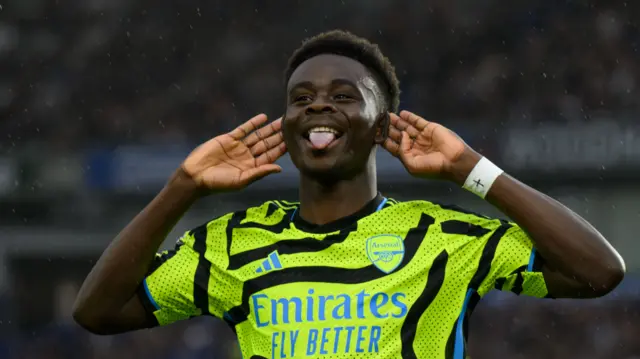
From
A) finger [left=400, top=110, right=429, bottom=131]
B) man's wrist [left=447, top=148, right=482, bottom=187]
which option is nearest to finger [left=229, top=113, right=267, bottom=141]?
finger [left=400, top=110, right=429, bottom=131]

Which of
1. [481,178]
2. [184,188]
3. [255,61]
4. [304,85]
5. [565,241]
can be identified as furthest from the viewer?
[255,61]

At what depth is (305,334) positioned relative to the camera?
11.2ft

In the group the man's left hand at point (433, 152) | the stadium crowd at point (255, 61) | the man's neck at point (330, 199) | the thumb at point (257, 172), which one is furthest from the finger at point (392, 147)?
the stadium crowd at point (255, 61)

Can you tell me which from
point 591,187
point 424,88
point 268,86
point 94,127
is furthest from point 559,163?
point 94,127

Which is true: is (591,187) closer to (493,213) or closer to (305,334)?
(493,213)

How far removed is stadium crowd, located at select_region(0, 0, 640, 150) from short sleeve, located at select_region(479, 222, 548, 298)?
7423 mm

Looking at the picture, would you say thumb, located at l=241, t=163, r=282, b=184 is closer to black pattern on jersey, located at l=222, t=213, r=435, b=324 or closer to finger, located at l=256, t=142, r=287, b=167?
finger, located at l=256, t=142, r=287, b=167

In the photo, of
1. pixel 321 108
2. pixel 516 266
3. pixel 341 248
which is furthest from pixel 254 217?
pixel 516 266

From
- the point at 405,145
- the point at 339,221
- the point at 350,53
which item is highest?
the point at 350,53

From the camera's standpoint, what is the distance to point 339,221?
366cm

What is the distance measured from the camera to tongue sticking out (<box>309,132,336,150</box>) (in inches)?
139

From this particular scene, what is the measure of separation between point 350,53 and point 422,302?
0.89 metres

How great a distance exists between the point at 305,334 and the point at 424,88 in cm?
821

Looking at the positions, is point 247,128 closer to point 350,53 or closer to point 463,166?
point 350,53
